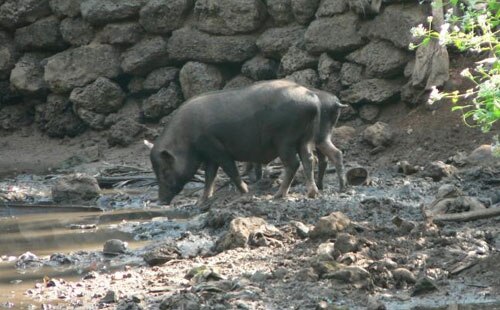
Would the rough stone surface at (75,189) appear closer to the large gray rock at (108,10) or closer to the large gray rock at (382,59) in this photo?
the large gray rock at (382,59)

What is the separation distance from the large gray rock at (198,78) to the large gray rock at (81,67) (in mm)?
1413

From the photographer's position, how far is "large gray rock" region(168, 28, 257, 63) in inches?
665

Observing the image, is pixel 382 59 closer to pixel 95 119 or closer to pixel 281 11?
pixel 281 11

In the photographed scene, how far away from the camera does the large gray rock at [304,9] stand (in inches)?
636

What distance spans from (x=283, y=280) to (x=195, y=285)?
677 mm

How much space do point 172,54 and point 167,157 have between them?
453 cm

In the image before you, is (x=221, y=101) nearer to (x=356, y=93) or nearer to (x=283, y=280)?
(x=356, y=93)

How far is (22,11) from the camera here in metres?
18.6

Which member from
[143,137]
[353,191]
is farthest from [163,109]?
[353,191]

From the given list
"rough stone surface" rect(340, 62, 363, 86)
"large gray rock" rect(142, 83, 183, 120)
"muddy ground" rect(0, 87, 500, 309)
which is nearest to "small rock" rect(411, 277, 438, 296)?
"muddy ground" rect(0, 87, 500, 309)

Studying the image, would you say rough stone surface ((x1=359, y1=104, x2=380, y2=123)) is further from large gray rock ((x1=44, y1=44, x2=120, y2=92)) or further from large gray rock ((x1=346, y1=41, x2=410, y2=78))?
large gray rock ((x1=44, y1=44, x2=120, y2=92))

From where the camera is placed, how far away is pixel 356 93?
15.5m

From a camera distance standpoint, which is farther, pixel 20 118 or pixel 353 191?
pixel 20 118

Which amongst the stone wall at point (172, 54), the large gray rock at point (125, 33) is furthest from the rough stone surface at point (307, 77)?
the large gray rock at point (125, 33)
